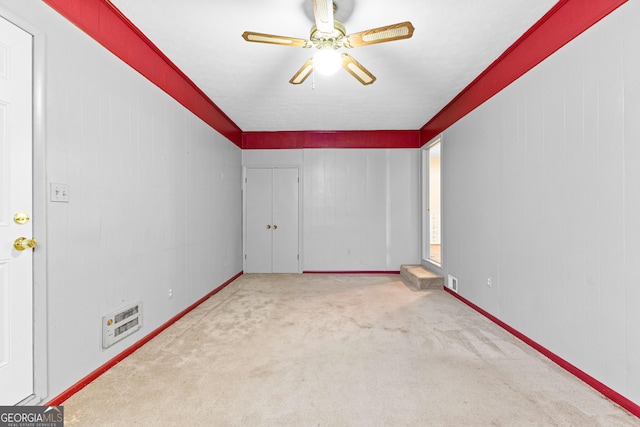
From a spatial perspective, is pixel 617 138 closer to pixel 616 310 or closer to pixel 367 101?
pixel 616 310

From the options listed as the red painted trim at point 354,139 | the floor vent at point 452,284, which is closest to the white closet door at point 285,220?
the red painted trim at point 354,139

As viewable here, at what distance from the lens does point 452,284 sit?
4.12 metres

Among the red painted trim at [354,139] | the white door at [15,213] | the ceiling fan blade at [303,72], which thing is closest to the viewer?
the white door at [15,213]

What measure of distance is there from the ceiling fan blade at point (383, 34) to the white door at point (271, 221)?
3733 millimetres

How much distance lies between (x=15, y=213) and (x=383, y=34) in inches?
95.0

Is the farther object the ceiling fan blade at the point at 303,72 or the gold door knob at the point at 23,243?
the ceiling fan blade at the point at 303,72

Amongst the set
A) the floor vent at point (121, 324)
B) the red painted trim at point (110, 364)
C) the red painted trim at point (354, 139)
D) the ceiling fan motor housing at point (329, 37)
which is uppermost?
the red painted trim at point (354, 139)

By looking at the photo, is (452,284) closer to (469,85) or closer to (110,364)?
(469,85)

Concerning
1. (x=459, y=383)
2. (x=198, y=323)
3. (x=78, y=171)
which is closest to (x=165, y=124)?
(x=78, y=171)

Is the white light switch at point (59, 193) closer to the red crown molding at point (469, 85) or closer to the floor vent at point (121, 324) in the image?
the floor vent at point (121, 324)

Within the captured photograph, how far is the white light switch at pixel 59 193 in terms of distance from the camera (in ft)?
5.61

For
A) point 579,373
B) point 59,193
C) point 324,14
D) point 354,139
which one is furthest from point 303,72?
point 354,139

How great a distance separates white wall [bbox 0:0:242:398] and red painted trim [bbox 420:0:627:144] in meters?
3.39

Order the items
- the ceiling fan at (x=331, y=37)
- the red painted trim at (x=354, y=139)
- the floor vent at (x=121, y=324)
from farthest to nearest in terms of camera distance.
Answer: the red painted trim at (x=354, y=139)
the floor vent at (x=121, y=324)
the ceiling fan at (x=331, y=37)
